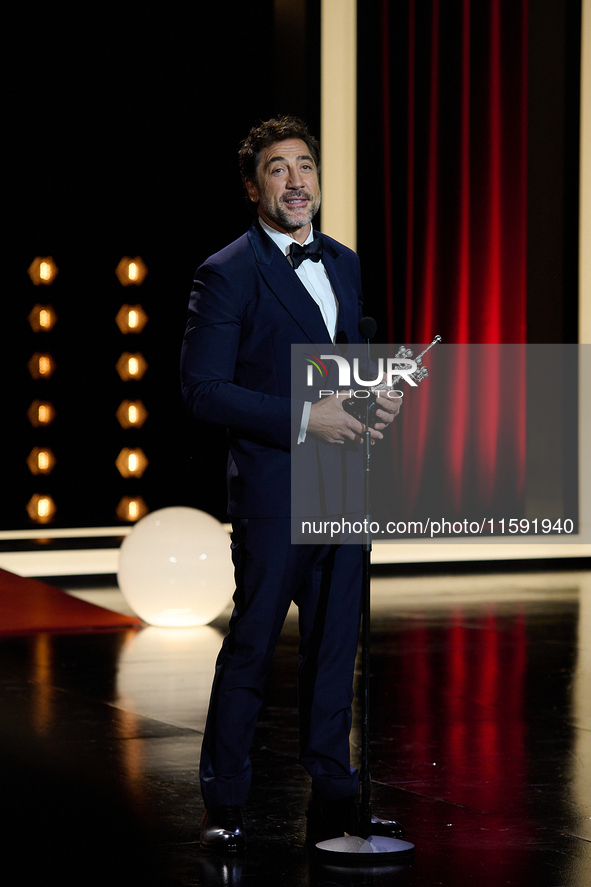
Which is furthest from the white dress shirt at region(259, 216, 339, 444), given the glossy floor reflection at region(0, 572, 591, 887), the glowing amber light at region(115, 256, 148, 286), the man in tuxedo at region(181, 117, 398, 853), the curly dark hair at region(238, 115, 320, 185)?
the glowing amber light at region(115, 256, 148, 286)

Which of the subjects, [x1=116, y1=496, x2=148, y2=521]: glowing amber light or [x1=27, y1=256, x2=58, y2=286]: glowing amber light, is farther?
[x1=116, y1=496, x2=148, y2=521]: glowing amber light

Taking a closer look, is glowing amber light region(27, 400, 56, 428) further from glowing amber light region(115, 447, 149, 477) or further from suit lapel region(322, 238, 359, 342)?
suit lapel region(322, 238, 359, 342)

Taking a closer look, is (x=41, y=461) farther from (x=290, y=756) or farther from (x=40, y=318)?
(x=290, y=756)

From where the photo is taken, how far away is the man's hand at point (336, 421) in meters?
2.40

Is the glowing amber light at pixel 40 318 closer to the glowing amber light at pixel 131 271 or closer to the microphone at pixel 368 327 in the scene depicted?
the glowing amber light at pixel 131 271

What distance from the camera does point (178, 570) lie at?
5254 millimetres

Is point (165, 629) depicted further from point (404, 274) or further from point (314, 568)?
point (404, 274)

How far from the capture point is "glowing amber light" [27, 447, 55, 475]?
8.69 m

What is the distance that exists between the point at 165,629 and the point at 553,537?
3.63 meters

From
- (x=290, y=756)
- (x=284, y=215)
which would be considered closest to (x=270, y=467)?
(x=284, y=215)

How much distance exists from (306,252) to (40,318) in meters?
6.38

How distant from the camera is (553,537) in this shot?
8289mm

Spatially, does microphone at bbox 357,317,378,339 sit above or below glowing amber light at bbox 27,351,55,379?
below

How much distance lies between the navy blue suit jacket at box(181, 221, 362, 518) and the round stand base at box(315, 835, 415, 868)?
633 mm
